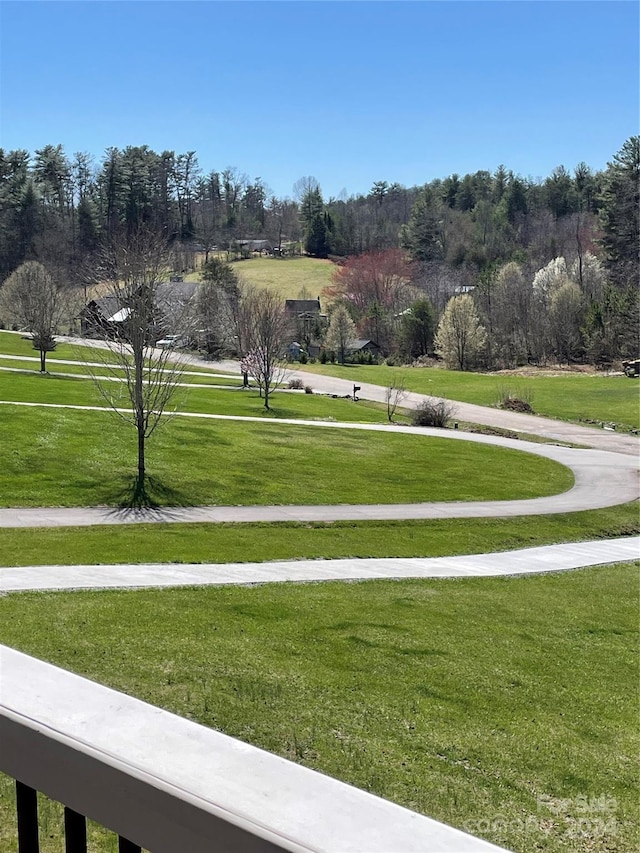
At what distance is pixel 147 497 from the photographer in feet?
64.1

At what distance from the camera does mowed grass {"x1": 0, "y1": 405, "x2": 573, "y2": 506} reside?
20266 mm

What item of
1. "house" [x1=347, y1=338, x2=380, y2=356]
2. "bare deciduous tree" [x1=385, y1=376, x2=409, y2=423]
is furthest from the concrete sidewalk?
"house" [x1=347, y1=338, x2=380, y2=356]

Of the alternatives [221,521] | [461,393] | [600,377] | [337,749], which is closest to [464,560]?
[221,521]

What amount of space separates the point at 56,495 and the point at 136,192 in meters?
88.8

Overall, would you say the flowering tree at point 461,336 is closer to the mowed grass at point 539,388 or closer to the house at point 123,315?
the mowed grass at point 539,388

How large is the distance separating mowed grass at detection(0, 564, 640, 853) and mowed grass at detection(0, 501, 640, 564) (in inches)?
106

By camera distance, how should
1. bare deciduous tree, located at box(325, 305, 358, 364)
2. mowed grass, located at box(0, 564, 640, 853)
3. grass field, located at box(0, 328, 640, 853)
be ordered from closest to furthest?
1. mowed grass, located at box(0, 564, 640, 853)
2. grass field, located at box(0, 328, 640, 853)
3. bare deciduous tree, located at box(325, 305, 358, 364)

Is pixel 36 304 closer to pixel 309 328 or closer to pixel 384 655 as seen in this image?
pixel 309 328

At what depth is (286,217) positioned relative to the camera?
134 m

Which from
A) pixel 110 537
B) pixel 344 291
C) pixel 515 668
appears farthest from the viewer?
pixel 344 291

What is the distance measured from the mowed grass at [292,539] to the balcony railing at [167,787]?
37.3 feet

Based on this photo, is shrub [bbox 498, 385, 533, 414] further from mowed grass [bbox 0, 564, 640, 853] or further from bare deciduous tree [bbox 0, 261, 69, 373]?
mowed grass [bbox 0, 564, 640, 853]

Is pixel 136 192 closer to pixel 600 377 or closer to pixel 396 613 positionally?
pixel 600 377

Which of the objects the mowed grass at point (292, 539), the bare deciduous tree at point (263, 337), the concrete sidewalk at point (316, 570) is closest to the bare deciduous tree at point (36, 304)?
the bare deciduous tree at point (263, 337)
